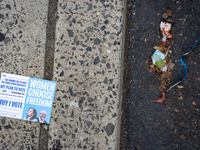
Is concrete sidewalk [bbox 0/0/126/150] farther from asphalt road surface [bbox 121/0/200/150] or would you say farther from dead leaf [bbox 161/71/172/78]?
dead leaf [bbox 161/71/172/78]

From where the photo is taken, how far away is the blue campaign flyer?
1406mm

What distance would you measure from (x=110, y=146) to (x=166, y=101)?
2.43 feet

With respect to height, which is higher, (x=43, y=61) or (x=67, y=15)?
(x=67, y=15)

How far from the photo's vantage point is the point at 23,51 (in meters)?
1.42

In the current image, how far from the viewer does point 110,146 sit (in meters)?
1.39

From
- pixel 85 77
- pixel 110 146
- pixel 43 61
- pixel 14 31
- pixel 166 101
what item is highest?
pixel 14 31

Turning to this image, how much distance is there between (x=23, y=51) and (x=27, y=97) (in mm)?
453

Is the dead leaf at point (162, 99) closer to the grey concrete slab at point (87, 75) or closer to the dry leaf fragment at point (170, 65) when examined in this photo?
the dry leaf fragment at point (170, 65)

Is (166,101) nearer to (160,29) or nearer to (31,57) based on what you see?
(160,29)

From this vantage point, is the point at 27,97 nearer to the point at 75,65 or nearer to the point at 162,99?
the point at 75,65

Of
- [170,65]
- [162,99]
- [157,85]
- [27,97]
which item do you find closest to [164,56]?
[170,65]

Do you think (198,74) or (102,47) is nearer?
Result: (102,47)

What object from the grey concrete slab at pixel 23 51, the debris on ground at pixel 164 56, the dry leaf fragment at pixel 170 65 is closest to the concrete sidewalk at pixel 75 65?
the grey concrete slab at pixel 23 51

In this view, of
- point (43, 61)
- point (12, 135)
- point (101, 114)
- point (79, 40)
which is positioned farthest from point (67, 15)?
point (12, 135)
